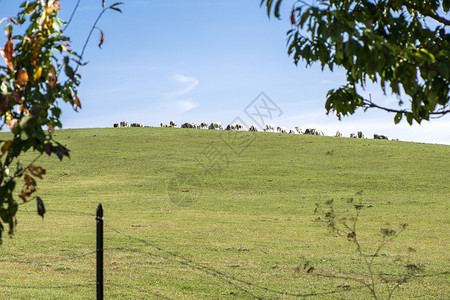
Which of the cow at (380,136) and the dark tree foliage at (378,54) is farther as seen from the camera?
the cow at (380,136)

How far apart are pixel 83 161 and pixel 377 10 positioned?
131 ft

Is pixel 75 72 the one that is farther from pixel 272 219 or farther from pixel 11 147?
pixel 272 219

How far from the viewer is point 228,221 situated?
20531 millimetres

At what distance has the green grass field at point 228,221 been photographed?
1080cm

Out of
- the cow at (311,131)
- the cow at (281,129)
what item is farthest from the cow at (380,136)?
the cow at (281,129)

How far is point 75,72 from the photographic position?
403 cm

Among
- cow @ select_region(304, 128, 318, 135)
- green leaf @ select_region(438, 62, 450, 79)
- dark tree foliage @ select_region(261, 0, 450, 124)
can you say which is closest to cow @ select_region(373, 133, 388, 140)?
cow @ select_region(304, 128, 318, 135)

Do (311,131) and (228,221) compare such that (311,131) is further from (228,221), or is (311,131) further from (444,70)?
(444,70)

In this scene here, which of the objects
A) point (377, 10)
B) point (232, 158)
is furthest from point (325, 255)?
point (232, 158)

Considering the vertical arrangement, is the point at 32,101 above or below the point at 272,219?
above

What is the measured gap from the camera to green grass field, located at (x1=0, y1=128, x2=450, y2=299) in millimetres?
10805

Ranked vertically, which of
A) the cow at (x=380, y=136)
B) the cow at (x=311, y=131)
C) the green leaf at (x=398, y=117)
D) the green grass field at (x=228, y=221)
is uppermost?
the cow at (x=311, y=131)

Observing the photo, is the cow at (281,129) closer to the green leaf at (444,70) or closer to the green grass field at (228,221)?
the green grass field at (228,221)

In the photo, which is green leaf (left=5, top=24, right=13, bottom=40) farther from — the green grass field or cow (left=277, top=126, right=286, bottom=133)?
cow (left=277, top=126, right=286, bottom=133)
